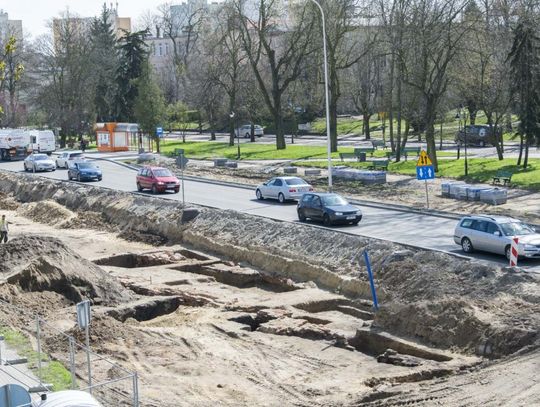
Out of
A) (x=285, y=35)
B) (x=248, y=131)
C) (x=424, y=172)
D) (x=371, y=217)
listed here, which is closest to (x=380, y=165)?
(x=424, y=172)

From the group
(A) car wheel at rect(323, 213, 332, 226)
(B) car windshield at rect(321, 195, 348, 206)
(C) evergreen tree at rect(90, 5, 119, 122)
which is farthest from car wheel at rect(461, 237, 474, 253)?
(C) evergreen tree at rect(90, 5, 119, 122)

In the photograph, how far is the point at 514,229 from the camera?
27.9 m

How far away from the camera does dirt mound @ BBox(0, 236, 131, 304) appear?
88.5 feet

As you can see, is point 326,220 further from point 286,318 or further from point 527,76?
point 527,76

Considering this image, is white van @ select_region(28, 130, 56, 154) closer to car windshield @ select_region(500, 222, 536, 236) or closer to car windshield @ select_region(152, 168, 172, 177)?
car windshield @ select_region(152, 168, 172, 177)

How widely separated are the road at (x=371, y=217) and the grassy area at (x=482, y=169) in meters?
10.6

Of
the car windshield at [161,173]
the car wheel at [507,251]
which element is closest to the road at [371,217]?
the car wheel at [507,251]

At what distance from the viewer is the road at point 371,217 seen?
31.3m

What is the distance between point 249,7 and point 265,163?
85.0ft

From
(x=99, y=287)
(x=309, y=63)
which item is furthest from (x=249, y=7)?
(x=99, y=287)

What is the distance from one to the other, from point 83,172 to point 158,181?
428 inches

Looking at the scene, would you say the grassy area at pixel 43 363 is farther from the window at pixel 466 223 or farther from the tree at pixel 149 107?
the tree at pixel 149 107

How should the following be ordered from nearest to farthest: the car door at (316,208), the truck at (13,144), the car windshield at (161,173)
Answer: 1. the car door at (316,208)
2. the car windshield at (161,173)
3. the truck at (13,144)

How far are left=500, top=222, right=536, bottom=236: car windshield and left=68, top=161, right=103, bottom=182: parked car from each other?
119ft
